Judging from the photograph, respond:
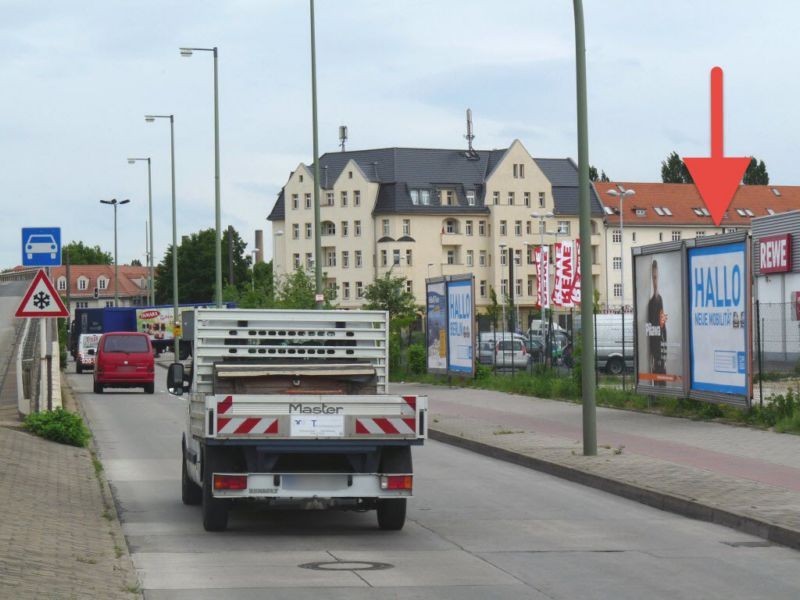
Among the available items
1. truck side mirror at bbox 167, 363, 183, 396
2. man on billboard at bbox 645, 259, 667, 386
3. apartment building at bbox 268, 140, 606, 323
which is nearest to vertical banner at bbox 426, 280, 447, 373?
man on billboard at bbox 645, 259, 667, 386

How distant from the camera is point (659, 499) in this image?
14.2 meters

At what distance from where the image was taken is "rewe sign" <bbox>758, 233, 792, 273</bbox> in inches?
2195

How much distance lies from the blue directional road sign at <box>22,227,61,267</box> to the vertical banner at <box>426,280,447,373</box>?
18.2m

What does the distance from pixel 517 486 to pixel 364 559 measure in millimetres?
5975

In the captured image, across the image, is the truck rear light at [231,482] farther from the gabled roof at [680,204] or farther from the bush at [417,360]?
the gabled roof at [680,204]

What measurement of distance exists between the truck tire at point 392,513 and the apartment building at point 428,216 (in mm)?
109728

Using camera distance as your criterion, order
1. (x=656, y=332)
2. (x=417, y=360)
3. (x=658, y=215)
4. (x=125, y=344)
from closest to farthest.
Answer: (x=656, y=332) < (x=125, y=344) < (x=417, y=360) < (x=658, y=215)

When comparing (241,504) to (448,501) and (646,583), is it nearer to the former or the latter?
(448,501)

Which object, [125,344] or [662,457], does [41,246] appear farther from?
[125,344]

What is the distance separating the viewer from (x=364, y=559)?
10750 millimetres

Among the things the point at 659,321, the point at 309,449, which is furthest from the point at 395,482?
the point at 659,321

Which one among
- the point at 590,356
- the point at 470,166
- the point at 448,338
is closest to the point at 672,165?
the point at 470,166

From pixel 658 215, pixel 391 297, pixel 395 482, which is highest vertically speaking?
pixel 658 215

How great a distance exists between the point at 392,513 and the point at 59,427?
10.1 m
